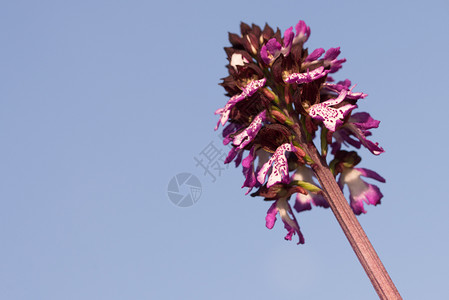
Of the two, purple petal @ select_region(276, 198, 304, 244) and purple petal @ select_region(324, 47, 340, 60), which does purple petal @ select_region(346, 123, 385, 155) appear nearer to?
purple petal @ select_region(324, 47, 340, 60)

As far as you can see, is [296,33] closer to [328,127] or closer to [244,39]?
[244,39]

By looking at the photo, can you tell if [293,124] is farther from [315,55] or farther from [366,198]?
[366,198]

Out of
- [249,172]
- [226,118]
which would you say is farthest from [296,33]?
[249,172]

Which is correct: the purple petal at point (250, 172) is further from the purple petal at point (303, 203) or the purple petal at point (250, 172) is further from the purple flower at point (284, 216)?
the purple petal at point (303, 203)

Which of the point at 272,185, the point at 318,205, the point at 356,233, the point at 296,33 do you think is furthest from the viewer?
the point at 318,205

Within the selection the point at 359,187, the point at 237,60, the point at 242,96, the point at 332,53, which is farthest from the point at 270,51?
the point at 359,187
